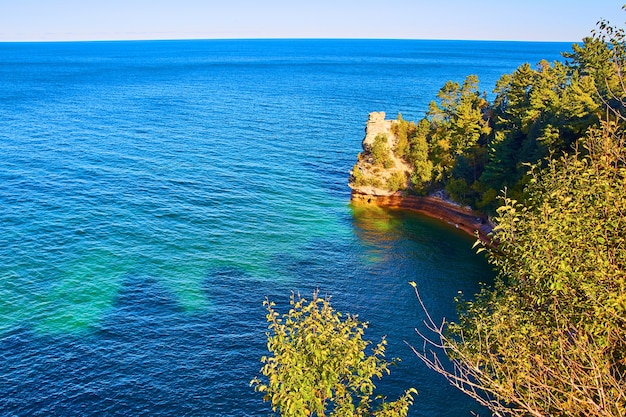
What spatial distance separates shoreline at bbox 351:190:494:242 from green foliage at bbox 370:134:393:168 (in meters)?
6.38

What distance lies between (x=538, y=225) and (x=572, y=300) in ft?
11.6

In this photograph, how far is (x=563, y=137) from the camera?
229ft

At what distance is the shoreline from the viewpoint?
3187 inches

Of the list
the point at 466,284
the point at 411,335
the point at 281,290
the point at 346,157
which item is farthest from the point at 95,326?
the point at 346,157

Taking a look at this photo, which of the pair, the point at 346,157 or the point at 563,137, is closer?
the point at 563,137

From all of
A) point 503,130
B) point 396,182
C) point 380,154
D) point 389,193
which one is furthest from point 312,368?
point 380,154

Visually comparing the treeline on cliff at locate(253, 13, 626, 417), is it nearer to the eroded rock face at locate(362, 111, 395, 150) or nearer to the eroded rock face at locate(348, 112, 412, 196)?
the eroded rock face at locate(348, 112, 412, 196)

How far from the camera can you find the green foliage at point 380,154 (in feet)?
310

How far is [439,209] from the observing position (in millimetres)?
87875

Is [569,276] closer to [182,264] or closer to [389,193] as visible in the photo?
[182,264]

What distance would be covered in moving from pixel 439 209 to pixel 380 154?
15.4m

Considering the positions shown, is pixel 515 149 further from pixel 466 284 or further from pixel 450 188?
pixel 466 284

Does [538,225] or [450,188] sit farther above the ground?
[538,225]

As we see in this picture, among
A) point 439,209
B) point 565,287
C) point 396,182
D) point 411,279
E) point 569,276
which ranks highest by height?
point 569,276
